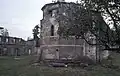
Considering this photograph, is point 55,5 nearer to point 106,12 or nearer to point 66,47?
point 66,47

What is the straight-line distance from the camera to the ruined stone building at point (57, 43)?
25594 millimetres

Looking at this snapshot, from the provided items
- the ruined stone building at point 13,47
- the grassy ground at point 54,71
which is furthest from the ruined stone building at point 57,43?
the ruined stone building at point 13,47

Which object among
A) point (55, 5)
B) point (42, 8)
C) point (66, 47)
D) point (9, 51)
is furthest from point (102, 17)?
point (9, 51)

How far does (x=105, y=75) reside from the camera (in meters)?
16.3

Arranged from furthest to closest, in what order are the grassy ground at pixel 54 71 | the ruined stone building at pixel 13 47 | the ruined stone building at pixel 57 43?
the ruined stone building at pixel 13 47 < the ruined stone building at pixel 57 43 < the grassy ground at pixel 54 71

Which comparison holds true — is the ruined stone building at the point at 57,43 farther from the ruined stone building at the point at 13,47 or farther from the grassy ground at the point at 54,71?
the ruined stone building at the point at 13,47

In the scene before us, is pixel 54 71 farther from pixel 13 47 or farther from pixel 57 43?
pixel 13 47

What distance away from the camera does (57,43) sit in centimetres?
2631

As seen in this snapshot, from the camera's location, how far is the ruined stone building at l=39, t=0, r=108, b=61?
2559 centimetres

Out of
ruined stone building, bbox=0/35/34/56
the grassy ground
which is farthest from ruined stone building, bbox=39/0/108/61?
ruined stone building, bbox=0/35/34/56

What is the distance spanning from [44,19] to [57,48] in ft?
19.1

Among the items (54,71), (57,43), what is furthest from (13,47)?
(54,71)

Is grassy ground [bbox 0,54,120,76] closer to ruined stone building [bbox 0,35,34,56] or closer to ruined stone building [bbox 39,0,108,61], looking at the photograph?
ruined stone building [bbox 39,0,108,61]

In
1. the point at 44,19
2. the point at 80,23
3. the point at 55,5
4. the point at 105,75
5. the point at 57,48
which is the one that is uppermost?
the point at 55,5
